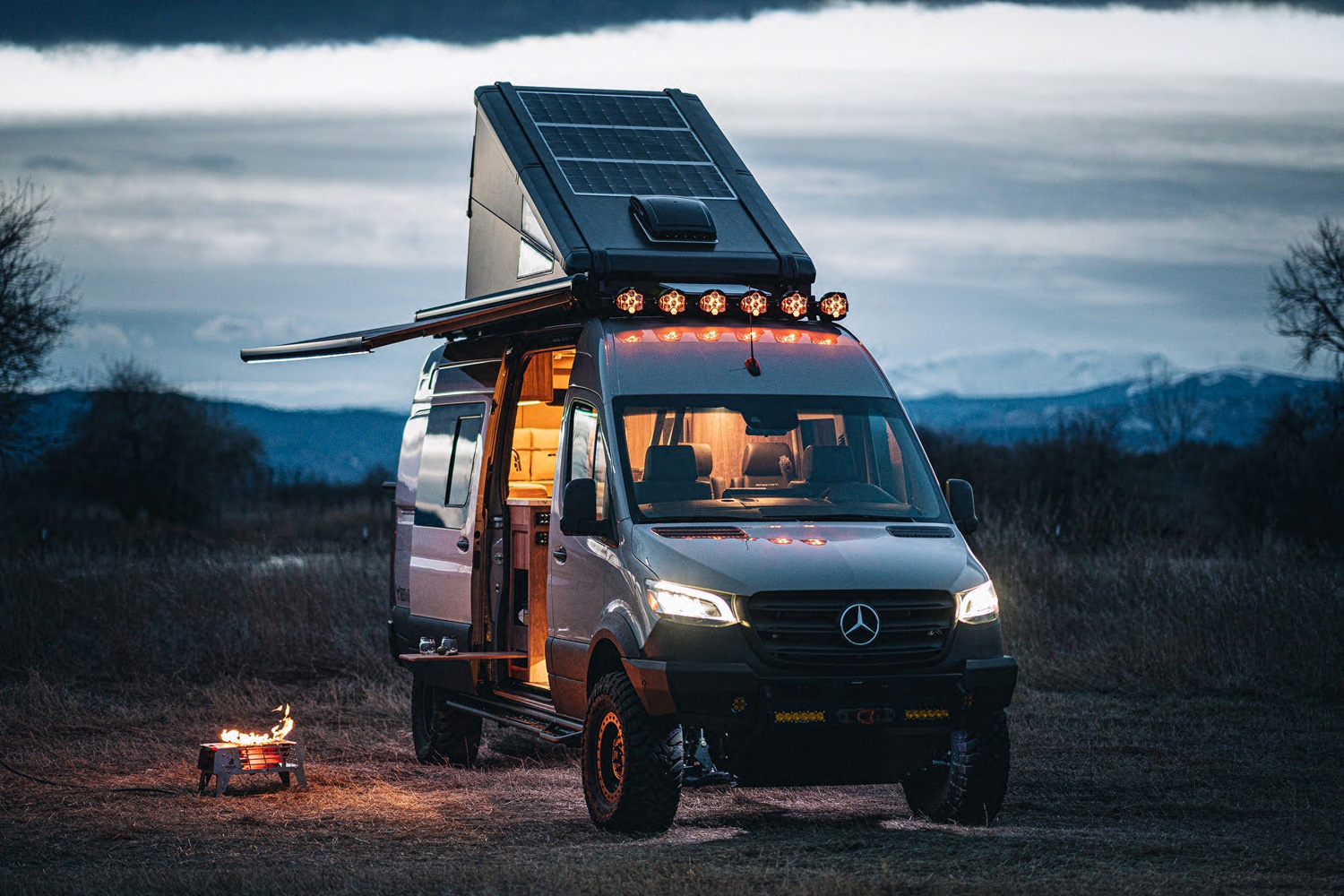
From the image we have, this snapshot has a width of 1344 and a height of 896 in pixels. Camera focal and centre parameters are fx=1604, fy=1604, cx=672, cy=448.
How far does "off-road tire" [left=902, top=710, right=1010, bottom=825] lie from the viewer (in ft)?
28.9

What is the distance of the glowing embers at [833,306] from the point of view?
1009 centimetres

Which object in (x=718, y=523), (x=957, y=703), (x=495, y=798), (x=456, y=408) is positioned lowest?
(x=495, y=798)

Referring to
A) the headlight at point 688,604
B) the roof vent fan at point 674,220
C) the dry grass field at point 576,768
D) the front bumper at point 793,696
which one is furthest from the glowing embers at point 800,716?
the roof vent fan at point 674,220

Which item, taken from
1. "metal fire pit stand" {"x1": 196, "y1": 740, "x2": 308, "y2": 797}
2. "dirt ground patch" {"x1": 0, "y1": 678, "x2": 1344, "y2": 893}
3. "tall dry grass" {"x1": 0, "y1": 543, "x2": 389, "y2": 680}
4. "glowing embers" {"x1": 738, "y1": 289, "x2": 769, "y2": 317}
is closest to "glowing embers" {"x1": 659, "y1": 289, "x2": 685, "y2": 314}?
"glowing embers" {"x1": 738, "y1": 289, "x2": 769, "y2": 317}

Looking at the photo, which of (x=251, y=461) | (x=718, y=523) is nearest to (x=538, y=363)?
(x=718, y=523)

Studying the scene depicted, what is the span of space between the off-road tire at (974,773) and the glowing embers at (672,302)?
9.78ft

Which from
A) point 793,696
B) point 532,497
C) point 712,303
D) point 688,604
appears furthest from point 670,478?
point 532,497

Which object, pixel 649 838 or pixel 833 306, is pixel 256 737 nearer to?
pixel 649 838

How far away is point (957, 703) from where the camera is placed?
8406 millimetres

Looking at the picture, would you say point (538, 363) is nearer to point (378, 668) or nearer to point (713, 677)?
point (713, 677)

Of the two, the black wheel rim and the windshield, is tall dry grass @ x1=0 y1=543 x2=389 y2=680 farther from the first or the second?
the windshield

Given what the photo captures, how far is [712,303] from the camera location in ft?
32.1

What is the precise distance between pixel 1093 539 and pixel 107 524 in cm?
2841

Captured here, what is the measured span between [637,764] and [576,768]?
367cm
